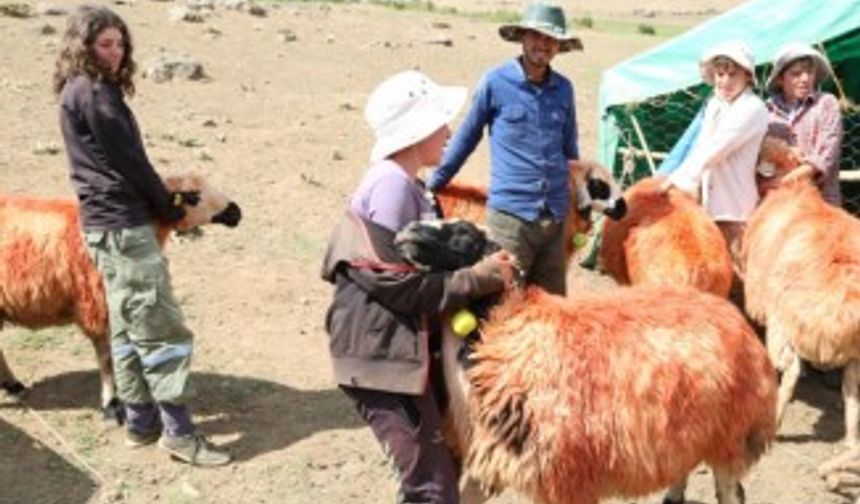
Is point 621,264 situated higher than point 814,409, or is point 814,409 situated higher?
point 621,264

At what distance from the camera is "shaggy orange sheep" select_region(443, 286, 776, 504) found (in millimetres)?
3150

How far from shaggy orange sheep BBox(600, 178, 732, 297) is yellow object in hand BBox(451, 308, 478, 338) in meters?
2.00

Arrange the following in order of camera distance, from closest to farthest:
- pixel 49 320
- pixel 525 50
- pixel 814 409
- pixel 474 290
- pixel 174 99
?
pixel 474 290 → pixel 525 50 → pixel 49 320 → pixel 814 409 → pixel 174 99

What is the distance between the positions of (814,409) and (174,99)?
32.5 feet

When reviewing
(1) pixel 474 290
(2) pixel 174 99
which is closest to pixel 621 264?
(1) pixel 474 290

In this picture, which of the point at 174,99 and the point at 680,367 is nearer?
the point at 680,367

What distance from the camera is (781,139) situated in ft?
19.0

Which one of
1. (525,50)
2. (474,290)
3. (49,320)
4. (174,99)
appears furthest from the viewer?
(174,99)

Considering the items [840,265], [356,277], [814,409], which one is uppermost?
[356,277]

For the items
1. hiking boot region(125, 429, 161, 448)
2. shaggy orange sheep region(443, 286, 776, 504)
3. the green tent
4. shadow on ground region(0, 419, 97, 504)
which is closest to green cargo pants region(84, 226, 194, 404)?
hiking boot region(125, 429, 161, 448)

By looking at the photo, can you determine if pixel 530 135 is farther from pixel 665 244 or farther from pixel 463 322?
pixel 463 322

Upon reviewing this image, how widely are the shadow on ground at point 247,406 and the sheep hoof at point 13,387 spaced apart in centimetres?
5

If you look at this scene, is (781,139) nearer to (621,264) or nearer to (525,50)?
(621,264)

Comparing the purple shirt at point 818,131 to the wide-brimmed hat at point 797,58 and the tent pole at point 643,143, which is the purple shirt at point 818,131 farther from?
the tent pole at point 643,143
